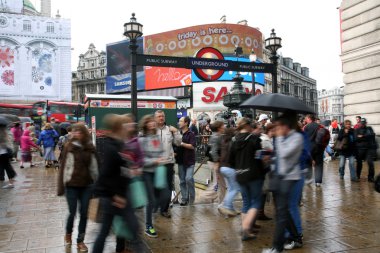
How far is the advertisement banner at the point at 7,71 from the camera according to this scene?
55.3 meters

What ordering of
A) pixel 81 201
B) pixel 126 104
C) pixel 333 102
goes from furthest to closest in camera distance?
pixel 333 102 → pixel 126 104 → pixel 81 201

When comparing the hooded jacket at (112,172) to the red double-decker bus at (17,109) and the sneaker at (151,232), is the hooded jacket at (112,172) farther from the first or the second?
the red double-decker bus at (17,109)

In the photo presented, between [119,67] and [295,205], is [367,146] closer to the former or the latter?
[295,205]

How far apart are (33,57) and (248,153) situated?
59.4 meters

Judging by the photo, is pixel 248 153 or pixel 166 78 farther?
pixel 166 78

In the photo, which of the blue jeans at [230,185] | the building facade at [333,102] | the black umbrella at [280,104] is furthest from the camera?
the building facade at [333,102]

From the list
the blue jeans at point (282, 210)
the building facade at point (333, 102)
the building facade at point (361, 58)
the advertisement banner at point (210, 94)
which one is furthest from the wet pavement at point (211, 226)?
the building facade at point (333, 102)

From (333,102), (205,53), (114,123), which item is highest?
(333,102)

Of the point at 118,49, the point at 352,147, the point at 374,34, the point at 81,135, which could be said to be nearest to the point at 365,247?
the point at 81,135

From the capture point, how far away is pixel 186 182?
7266mm

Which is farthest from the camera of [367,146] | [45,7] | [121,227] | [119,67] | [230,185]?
[45,7]

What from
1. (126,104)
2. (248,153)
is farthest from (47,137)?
(248,153)

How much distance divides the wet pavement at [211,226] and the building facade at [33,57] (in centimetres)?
5317

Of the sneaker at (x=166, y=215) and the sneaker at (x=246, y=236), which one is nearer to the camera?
the sneaker at (x=246, y=236)
